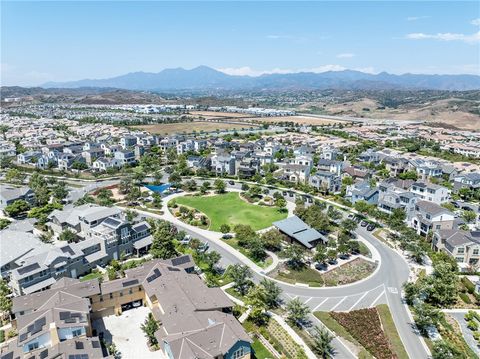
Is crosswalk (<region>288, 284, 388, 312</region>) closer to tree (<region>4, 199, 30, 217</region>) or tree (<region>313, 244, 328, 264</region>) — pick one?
tree (<region>313, 244, 328, 264</region>)

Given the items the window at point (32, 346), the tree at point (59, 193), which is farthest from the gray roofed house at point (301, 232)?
the tree at point (59, 193)

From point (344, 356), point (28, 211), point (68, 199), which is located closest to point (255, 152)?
point (68, 199)

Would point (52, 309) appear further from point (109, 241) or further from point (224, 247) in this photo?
point (224, 247)

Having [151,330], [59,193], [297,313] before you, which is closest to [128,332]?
[151,330]

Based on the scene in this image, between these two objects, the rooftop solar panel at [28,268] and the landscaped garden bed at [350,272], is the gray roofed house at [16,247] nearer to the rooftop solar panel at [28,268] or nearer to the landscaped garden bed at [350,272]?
the rooftop solar panel at [28,268]

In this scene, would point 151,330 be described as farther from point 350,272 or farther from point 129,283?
point 350,272

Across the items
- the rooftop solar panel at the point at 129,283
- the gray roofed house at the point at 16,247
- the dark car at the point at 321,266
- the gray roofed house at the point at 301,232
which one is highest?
the gray roofed house at the point at 16,247

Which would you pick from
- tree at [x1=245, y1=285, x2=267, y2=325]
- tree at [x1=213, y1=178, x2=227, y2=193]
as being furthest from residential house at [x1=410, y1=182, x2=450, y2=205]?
tree at [x1=245, y1=285, x2=267, y2=325]
